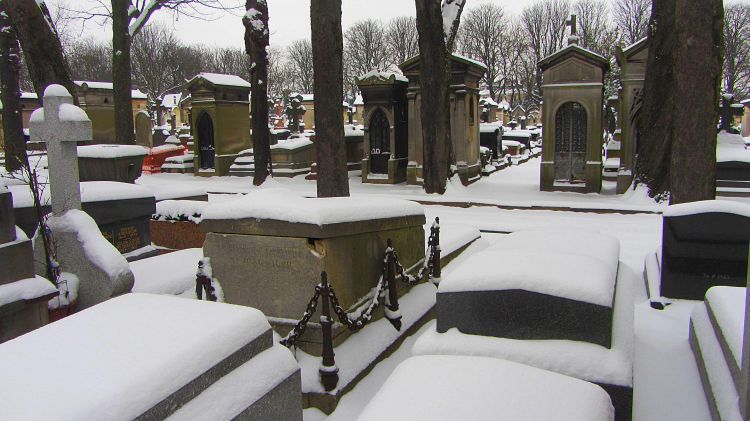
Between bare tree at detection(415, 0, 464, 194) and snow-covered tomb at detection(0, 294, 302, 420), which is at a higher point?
bare tree at detection(415, 0, 464, 194)

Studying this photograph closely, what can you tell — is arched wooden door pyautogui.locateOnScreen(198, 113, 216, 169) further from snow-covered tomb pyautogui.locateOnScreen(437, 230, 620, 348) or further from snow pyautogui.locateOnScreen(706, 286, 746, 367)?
snow pyautogui.locateOnScreen(706, 286, 746, 367)

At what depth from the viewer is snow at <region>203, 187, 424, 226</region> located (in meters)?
5.00

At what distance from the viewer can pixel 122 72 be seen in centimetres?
1762

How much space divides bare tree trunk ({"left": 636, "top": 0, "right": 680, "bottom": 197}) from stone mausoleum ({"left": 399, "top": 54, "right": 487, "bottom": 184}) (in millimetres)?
5551

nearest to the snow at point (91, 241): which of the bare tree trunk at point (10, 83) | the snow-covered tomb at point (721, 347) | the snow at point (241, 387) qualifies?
the snow at point (241, 387)

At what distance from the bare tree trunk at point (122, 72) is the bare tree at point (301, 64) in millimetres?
50631

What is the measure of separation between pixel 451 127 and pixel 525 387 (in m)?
16.3

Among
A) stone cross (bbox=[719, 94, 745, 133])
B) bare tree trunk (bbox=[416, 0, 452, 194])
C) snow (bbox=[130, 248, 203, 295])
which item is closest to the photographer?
snow (bbox=[130, 248, 203, 295])

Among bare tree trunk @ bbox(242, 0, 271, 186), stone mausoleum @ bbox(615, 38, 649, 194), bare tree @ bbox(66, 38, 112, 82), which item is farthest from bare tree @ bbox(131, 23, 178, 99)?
stone mausoleum @ bbox(615, 38, 649, 194)

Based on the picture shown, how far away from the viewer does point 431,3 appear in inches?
614

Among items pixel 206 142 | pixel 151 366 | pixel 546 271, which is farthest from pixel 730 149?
pixel 206 142

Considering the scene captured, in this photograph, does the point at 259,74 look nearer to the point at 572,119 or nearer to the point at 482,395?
the point at 572,119

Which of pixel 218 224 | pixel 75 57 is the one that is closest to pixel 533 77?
pixel 75 57

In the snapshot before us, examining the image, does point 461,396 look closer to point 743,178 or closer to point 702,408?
point 702,408
